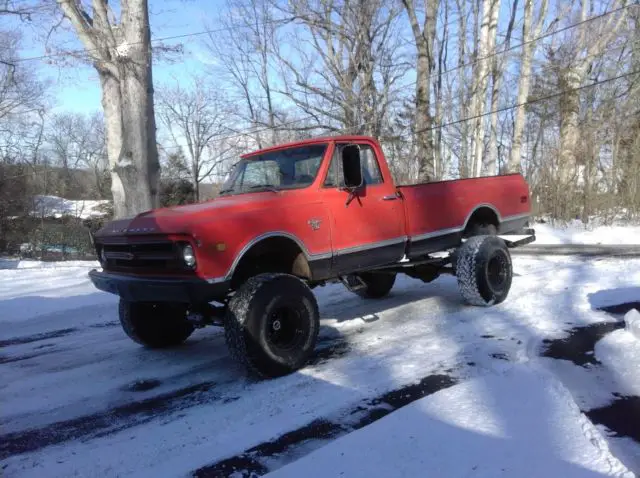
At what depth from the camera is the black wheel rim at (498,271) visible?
6.42 meters

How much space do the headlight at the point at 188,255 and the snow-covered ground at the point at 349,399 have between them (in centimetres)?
104

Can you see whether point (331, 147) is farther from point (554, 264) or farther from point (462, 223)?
point (554, 264)

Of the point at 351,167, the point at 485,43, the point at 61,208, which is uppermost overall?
the point at 485,43

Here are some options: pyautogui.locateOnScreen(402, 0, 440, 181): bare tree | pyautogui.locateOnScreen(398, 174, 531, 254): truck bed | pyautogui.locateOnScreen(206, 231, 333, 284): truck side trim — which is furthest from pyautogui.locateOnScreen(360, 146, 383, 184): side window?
pyautogui.locateOnScreen(402, 0, 440, 181): bare tree

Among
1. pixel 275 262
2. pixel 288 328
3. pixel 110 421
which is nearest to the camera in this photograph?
pixel 110 421

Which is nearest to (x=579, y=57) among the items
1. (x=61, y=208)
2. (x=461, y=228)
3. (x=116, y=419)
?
(x=461, y=228)

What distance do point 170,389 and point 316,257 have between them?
1.68 metres

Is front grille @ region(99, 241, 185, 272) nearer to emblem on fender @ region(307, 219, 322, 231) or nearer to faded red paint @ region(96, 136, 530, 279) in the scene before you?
faded red paint @ region(96, 136, 530, 279)

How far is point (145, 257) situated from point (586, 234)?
14142 millimetres

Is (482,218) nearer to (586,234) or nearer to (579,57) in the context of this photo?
(586,234)

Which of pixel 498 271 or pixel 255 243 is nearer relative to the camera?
pixel 255 243

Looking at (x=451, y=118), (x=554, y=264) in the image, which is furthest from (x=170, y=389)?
(x=451, y=118)

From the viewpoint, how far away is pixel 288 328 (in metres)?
4.49

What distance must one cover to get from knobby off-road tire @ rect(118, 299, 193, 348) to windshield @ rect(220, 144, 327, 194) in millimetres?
1438
